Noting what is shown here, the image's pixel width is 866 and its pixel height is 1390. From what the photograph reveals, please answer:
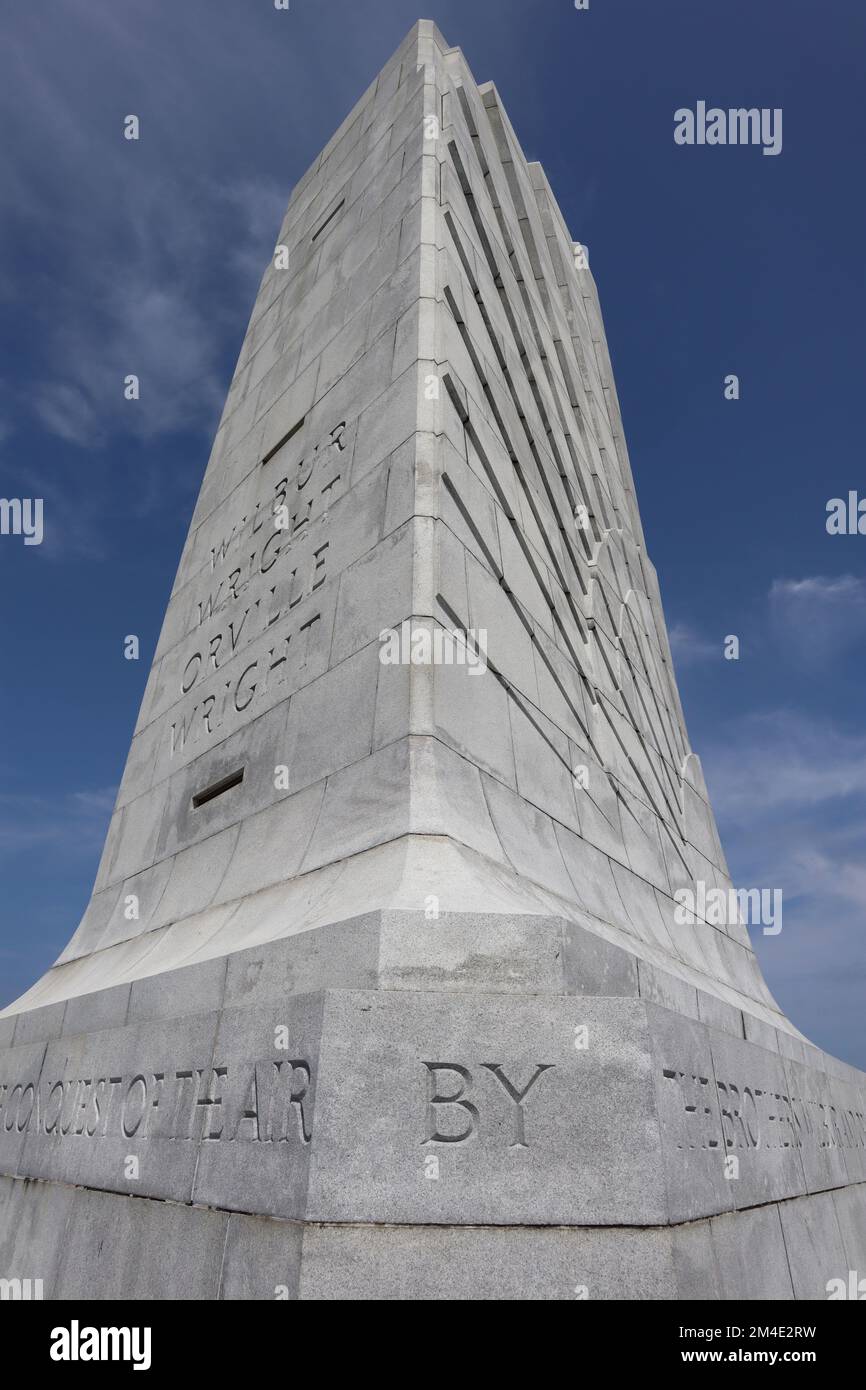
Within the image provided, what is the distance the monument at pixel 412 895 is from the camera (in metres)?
3.26

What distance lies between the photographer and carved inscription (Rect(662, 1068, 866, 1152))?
3.79m

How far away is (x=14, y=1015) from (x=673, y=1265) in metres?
5.66

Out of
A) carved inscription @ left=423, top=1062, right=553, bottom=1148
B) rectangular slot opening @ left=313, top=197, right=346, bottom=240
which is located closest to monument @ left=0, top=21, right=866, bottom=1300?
carved inscription @ left=423, top=1062, right=553, bottom=1148

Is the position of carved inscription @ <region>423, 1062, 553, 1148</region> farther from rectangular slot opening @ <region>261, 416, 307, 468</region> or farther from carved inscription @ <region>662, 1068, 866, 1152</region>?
rectangular slot opening @ <region>261, 416, 307, 468</region>

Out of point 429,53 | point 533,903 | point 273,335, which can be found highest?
point 429,53

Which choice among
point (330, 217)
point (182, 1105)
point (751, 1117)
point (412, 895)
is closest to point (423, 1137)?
point (412, 895)

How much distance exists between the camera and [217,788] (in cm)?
722

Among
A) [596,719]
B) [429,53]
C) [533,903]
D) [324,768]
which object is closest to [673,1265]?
[533,903]

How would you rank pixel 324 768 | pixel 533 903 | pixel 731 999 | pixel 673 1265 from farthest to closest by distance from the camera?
pixel 731 999, pixel 324 768, pixel 533 903, pixel 673 1265

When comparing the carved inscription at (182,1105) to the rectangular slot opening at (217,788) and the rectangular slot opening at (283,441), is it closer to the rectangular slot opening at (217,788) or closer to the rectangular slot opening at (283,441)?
the rectangular slot opening at (217,788)

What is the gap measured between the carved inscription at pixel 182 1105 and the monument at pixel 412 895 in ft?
0.08

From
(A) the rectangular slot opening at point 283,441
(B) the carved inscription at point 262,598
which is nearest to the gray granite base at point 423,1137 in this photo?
(B) the carved inscription at point 262,598

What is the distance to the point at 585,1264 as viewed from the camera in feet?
10.2
